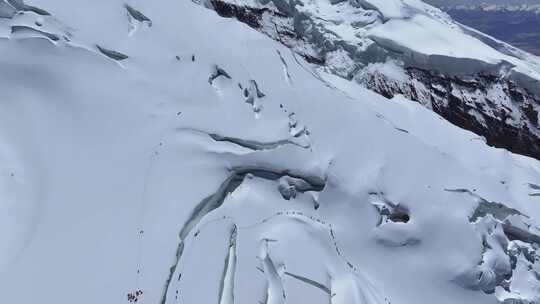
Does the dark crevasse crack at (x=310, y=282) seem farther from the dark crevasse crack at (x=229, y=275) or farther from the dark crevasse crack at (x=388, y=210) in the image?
the dark crevasse crack at (x=388, y=210)

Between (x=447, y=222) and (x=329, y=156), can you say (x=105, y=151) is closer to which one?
(x=329, y=156)

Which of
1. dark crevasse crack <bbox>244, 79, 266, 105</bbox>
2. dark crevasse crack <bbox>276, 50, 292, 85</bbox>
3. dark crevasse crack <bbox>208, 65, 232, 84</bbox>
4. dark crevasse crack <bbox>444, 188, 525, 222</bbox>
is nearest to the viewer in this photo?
dark crevasse crack <bbox>444, 188, 525, 222</bbox>

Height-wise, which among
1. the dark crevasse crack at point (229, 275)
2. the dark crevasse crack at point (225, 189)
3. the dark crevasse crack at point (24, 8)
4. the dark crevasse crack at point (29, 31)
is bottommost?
the dark crevasse crack at point (229, 275)

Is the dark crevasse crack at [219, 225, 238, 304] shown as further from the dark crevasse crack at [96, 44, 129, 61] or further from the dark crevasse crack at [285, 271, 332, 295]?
the dark crevasse crack at [96, 44, 129, 61]

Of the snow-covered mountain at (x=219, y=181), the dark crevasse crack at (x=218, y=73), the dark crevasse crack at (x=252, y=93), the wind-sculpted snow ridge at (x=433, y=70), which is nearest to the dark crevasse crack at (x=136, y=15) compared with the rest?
the snow-covered mountain at (x=219, y=181)

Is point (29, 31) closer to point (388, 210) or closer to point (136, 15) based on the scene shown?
point (136, 15)

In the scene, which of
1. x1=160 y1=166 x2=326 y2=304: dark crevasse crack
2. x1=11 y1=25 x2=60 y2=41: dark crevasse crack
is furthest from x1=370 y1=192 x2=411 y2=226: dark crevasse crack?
x1=11 y1=25 x2=60 y2=41: dark crevasse crack
